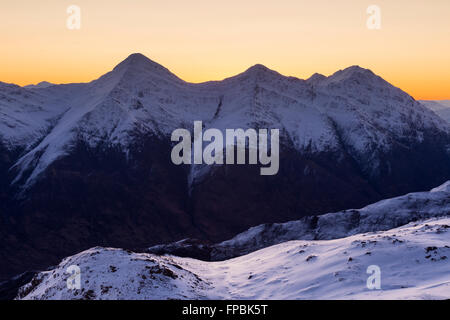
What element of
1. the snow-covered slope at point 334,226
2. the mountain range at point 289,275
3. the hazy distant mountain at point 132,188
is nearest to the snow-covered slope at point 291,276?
the mountain range at point 289,275

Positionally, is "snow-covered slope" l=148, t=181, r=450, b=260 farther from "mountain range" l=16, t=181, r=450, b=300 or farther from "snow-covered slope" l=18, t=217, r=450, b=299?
"snow-covered slope" l=18, t=217, r=450, b=299

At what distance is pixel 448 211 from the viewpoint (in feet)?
341

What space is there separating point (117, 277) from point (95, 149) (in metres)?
148

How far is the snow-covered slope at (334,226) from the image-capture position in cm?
10519

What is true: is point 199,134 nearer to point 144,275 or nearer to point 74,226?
point 74,226

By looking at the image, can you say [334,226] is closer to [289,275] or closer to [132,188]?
[289,275]

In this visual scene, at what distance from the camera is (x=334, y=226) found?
109 meters

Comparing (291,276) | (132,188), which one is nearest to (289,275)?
(291,276)

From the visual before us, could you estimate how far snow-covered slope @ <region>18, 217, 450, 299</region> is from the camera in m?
41.6

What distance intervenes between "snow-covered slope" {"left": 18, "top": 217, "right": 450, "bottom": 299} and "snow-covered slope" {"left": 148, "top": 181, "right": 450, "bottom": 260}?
5072cm

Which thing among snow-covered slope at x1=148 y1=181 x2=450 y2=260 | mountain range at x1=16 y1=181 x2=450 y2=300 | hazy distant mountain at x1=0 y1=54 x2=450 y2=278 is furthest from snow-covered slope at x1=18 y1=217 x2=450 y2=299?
hazy distant mountain at x1=0 y1=54 x2=450 y2=278

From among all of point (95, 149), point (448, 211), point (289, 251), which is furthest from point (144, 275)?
point (95, 149)
